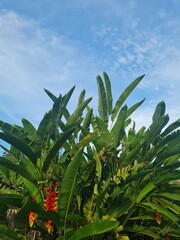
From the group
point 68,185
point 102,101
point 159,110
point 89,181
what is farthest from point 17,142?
point 159,110

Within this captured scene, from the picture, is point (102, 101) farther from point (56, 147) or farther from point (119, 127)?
point (56, 147)

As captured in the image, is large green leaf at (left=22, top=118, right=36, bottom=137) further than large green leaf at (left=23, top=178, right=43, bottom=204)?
Yes

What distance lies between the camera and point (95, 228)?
6.62 feet

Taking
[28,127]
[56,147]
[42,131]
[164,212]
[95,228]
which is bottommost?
[95,228]

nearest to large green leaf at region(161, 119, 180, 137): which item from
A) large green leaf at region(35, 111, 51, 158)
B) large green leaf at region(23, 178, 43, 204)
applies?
large green leaf at region(35, 111, 51, 158)

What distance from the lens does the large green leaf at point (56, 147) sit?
2.18 metres

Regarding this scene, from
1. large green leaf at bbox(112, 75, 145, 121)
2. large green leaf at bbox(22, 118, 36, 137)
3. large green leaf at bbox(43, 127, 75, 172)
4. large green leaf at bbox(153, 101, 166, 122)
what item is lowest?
large green leaf at bbox(43, 127, 75, 172)

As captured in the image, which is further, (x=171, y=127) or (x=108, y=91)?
(x=108, y=91)

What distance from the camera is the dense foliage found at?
217 centimetres

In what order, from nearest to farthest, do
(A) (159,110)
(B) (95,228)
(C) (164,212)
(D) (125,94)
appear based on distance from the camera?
1. (B) (95,228)
2. (C) (164,212)
3. (A) (159,110)
4. (D) (125,94)

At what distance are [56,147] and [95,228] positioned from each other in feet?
1.82

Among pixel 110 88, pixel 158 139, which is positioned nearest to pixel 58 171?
pixel 158 139

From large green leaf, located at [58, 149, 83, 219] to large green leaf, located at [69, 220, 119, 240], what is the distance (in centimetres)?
17

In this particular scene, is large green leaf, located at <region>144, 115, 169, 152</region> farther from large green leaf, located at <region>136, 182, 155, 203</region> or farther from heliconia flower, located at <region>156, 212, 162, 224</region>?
heliconia flower, located at <region>156, 212, 162, 224</region>
